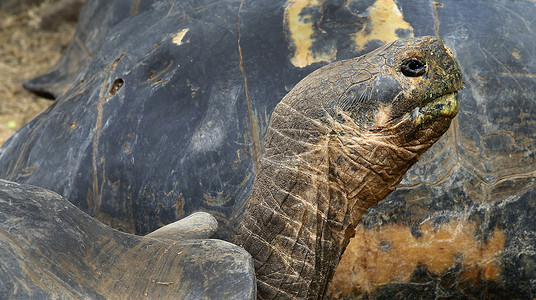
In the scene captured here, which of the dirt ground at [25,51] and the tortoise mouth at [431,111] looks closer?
the tortoise mouth at [431,111]

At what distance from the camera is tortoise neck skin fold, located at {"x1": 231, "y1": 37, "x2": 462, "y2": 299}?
6.27 ft

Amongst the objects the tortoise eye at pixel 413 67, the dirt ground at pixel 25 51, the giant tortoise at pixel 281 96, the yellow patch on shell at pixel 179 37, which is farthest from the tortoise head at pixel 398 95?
the dirt ground at pixel 25 51

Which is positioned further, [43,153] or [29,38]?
[29,38]

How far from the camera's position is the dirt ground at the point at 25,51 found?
610 cm

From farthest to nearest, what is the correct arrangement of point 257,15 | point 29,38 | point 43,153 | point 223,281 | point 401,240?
point 29,38
point 43,153
point 257,15
point 401,240
point 223,281

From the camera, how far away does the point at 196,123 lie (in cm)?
292

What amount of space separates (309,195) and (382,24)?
1.21m

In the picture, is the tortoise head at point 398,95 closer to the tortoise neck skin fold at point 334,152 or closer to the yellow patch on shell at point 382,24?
the tortoise neck skin fold at point 334,152

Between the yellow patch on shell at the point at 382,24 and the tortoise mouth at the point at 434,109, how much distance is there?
3.30ft

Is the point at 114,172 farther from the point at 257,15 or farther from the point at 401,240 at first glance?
the point at 401,240

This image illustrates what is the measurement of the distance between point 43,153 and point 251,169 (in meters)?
1.18

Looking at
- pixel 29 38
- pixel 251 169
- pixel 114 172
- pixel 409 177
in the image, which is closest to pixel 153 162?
pixel 114 172

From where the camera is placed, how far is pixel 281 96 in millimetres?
2848

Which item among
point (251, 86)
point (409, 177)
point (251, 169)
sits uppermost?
point (251, 86)
